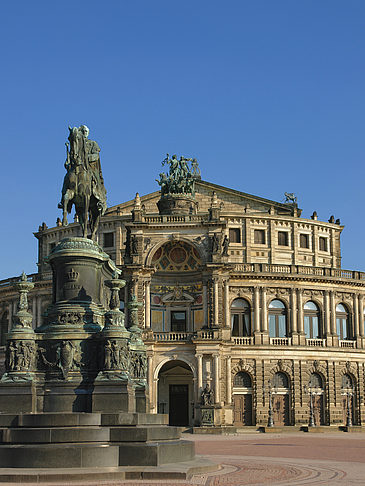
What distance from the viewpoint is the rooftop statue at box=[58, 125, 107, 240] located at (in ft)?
79.5

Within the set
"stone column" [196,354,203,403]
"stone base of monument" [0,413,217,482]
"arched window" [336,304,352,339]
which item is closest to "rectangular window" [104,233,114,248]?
"stone column" [196,354,203,403]

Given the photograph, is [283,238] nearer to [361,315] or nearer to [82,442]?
[361,315]

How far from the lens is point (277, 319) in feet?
240

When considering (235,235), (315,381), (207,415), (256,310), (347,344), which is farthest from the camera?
(235,235)

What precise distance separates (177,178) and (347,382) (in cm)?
2603

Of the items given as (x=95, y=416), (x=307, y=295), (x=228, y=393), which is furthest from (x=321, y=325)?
(x=95, y=416)

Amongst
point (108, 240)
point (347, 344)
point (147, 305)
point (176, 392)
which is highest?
A: point (108, 240)

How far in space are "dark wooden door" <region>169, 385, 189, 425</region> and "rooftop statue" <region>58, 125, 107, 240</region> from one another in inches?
1919

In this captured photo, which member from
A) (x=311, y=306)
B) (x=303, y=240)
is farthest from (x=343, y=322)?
(x=303, y=240)

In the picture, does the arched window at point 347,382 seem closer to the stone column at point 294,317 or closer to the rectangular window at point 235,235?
the stone column at point 294,317

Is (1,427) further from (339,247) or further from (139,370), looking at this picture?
(339,247)

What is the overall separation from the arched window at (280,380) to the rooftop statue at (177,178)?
19807 millimetres

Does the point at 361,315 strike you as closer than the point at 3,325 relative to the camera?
Yes

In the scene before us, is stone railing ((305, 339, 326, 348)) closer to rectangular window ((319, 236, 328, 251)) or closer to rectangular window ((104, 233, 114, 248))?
rectangular window ((319, 236, 328, 251))
